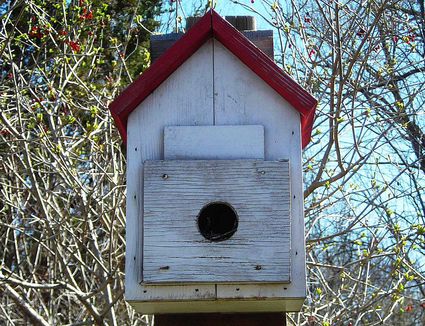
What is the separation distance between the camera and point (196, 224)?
9.70 ft

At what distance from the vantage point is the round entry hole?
117 inches

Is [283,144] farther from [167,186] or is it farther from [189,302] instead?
[189,302]

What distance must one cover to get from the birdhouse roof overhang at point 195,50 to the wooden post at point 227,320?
71 centimetres

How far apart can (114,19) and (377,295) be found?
5.61 meters

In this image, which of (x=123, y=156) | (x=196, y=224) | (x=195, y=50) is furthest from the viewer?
(x=123, y=156)

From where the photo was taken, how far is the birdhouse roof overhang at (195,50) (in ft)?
10.1

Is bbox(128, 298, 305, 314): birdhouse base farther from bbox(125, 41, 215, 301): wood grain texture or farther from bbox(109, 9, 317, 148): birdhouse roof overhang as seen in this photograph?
bbox(109, 9, 317, 148): birdhouse roof overhang

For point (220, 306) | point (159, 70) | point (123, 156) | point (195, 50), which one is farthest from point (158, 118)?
point (123, 156)

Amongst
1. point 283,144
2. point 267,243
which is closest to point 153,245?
point 267,243

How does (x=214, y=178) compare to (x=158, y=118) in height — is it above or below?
below

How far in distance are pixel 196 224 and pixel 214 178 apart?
0.55 ft

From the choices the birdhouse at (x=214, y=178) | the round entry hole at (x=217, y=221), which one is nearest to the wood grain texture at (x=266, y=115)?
the birdhouse at (x=214, y=178)

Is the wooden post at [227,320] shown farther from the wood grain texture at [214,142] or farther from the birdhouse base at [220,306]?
the wood grain texture at [214,142]

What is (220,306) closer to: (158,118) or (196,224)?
(196,224)
